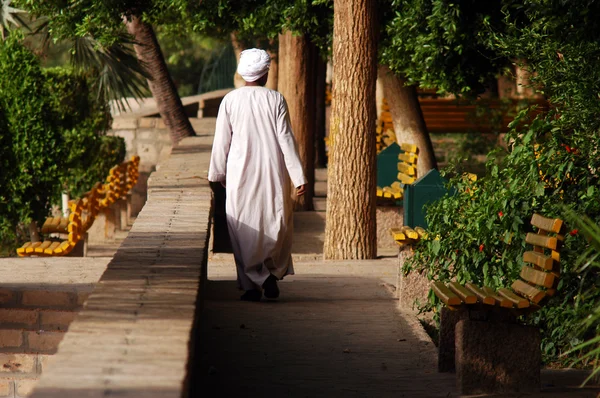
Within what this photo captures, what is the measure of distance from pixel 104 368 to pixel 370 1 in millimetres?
7439

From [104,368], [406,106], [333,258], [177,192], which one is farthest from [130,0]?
[104,368]

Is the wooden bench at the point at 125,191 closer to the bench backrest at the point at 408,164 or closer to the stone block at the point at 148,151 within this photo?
the stone block at the point at 148,151

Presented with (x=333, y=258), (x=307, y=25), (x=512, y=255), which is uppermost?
(x=307, y=25)

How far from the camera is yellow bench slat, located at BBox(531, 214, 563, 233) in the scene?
5.25 m

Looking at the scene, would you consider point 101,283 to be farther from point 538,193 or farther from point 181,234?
point 538,193

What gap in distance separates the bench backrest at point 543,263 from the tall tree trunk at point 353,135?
504 cm

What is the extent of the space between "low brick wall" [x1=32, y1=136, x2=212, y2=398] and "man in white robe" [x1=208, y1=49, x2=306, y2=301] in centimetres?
75

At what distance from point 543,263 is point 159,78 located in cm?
1134

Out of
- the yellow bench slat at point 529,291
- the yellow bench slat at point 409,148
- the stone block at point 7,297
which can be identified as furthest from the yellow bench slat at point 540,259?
the yellow bench slat at point 409,148

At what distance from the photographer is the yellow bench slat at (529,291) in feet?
16.9

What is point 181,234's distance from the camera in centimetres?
615

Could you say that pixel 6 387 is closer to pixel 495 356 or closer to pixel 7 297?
pixel 7 297

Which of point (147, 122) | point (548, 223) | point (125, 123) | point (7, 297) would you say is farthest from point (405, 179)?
point (125, 123)

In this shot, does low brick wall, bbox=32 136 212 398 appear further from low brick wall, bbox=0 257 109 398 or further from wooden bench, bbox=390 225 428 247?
wooden bench, bbox=390 225 428 247
